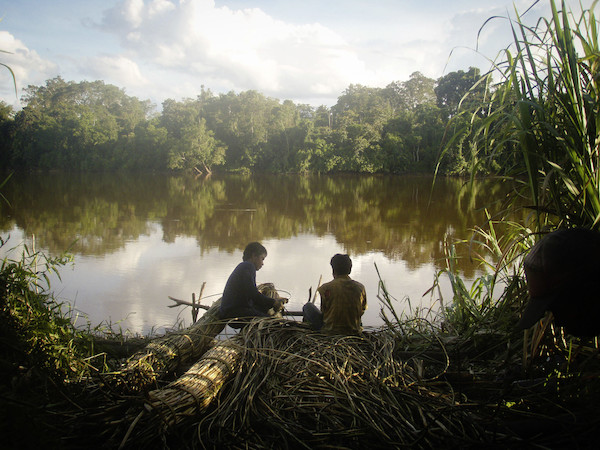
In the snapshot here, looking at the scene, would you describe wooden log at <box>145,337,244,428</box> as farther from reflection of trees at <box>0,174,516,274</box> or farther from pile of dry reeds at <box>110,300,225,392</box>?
reflection of trees at <box>0,174,516,274</box>

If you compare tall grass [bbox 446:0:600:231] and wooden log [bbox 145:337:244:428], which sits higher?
tall grass [bbox 446:0:600:231]

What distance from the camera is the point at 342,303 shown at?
3.20 metres

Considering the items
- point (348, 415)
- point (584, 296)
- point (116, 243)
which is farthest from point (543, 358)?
point (116, 243)

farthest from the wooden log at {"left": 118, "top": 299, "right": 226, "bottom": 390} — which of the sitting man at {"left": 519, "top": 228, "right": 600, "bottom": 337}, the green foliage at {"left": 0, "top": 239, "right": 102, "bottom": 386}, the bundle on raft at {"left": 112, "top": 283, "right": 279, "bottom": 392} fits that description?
the sitting man at {"left": 519, "top": 228, "right": 600, "bottom": 337}

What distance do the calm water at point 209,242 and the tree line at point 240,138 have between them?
1795 centimetres

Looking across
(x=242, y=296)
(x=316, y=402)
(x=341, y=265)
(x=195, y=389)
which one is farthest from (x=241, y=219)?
(x=316, y=402)

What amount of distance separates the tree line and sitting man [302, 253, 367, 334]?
95.3 feet

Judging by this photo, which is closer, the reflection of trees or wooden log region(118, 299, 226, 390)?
wooden log region(118, 299, 226, 390)

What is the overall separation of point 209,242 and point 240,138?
3480cm

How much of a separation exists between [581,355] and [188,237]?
9.20 m

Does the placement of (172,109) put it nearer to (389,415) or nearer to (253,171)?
(253,171)

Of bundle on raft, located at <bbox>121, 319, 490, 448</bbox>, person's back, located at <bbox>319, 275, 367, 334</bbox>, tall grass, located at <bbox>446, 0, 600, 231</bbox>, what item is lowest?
bundle on raft, located at <bbox>121, 319, 490, 448</bbox>

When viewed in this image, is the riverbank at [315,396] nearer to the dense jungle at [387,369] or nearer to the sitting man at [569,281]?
the dense jungle at [387,369]

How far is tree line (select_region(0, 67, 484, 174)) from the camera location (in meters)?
35.6
